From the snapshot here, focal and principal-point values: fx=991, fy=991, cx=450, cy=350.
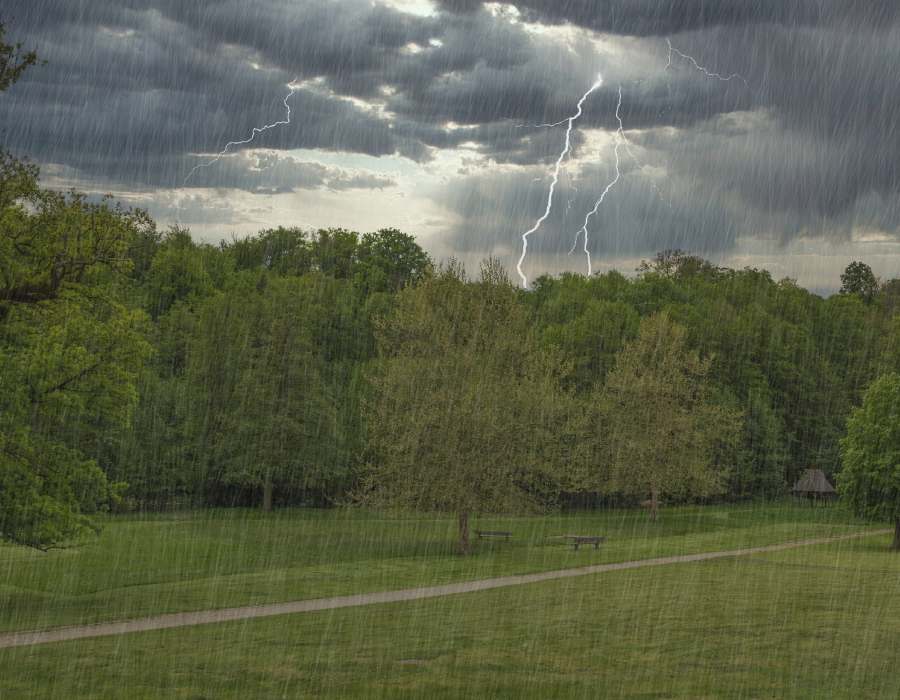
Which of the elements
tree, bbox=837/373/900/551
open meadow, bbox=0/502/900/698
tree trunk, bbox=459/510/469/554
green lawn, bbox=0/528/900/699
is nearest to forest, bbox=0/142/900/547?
tree trunk, bbox=459/510/469/554

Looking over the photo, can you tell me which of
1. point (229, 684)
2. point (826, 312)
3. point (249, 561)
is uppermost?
point (826, 312)

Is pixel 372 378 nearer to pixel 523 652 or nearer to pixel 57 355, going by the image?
pixel 57 355

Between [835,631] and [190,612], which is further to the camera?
[190,612]

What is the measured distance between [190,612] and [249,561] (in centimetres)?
1093

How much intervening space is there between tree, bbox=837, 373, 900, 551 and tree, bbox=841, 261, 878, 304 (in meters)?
106

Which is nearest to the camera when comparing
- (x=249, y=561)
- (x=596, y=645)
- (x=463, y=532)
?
(x=596, y=645)

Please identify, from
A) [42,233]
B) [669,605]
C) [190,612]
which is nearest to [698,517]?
[669,605]

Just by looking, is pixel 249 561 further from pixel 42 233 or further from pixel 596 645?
pixel 596 645

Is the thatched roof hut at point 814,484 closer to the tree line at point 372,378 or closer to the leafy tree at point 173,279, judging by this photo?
the tree line at point 372,378

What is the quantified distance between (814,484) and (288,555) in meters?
47.8

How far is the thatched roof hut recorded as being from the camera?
6909 centimetres

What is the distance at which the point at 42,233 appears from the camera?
63.9 feet

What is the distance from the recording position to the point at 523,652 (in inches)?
610

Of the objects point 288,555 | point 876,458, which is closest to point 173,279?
point 288,555
